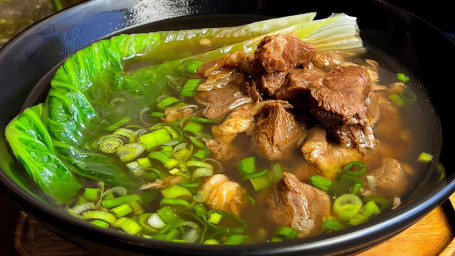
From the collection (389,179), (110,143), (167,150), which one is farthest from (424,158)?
(110,143)

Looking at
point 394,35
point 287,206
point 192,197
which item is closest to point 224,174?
point 192,197

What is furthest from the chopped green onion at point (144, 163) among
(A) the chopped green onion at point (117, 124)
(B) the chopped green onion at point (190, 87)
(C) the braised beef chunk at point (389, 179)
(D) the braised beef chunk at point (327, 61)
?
(D) the braised beef chunk at point (327, 61)

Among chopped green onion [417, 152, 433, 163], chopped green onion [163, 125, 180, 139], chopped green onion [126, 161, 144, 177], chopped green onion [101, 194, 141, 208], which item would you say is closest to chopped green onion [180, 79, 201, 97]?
chopped green onion [163, 125, 180, 139]

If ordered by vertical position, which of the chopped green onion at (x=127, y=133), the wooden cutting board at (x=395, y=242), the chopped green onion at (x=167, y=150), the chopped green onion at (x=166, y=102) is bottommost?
the wooden cutting board at (x=395, y=242)

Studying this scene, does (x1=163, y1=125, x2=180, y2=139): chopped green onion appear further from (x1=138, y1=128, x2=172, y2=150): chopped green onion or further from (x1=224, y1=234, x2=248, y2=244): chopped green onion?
(x1=224, y1=234, x2=248, y2=244): chopped green onion

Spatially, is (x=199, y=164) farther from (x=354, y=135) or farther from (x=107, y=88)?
(x=107, y=88)

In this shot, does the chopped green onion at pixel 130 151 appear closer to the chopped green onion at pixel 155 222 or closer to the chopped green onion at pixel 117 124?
the chopped green onion at pixel 117 124
